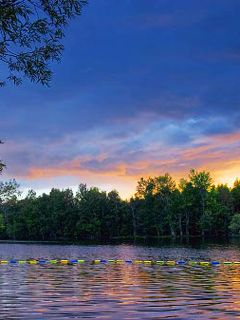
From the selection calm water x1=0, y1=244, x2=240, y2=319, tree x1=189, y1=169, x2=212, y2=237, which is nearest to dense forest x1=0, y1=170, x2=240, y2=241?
tree x1=189, y1=169, x2=212, y2=237

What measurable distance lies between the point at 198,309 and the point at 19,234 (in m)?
181

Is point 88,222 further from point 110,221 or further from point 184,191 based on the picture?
point 184,191

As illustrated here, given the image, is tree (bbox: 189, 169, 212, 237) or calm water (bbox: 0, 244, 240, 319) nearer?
calm water (bbox: 0, 244, 240, 319)

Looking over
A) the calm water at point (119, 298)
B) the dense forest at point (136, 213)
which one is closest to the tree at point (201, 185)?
the dense forest at point (136, 213)

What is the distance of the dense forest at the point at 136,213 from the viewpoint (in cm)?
17375

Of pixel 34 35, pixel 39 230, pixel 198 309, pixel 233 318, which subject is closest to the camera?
pixel 34 35

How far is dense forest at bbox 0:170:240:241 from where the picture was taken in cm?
17375

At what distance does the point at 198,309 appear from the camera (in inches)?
774

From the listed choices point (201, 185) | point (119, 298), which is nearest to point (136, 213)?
point (201, 185)

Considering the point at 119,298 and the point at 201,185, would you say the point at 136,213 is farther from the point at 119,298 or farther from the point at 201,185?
the point at 119,298

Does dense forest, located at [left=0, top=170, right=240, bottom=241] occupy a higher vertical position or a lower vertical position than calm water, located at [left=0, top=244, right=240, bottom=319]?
higher

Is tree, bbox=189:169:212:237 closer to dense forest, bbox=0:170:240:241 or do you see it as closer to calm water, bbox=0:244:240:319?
dense forest, bbox=0:170:240:241

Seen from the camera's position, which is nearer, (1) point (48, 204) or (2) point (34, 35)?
(2) point (34, 35)

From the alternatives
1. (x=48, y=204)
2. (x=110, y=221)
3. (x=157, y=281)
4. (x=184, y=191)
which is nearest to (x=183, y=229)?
(x=184, y=191)
